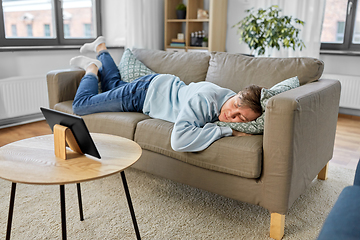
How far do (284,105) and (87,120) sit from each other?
4.26ft

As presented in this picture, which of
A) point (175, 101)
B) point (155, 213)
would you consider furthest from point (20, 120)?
point (155, 213)

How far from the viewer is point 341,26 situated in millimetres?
3939

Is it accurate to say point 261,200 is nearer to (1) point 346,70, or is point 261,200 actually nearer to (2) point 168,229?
(2) point 168,229

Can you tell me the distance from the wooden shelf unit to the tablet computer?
3151 mm

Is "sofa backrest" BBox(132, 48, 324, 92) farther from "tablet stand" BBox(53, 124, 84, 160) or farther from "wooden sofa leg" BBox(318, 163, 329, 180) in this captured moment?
"tablet stand" BBox(53, 124, 84, 160)

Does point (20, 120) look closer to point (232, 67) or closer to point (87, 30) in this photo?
point (87, 30)

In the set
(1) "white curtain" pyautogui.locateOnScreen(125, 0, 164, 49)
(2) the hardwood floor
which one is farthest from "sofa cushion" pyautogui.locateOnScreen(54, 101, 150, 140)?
(1) "white curtain" pyautogui.locateOnScreen(125, 0, 164, 49)

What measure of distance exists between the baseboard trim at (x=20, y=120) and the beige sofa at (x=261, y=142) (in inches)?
50.8

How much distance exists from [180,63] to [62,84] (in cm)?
87

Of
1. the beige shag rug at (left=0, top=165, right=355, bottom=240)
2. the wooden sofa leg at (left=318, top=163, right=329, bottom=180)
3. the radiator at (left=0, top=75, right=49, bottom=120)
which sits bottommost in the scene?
the beige shag rug at (left=0, top=165, right=355, bottom=240)

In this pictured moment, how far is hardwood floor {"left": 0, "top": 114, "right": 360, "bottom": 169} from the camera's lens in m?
2.45

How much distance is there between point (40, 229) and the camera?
1.47 meters

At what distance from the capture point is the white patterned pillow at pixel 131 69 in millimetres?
2398

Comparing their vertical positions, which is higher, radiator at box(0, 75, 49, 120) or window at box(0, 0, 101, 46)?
window at box(0, 0, 101, 46)
